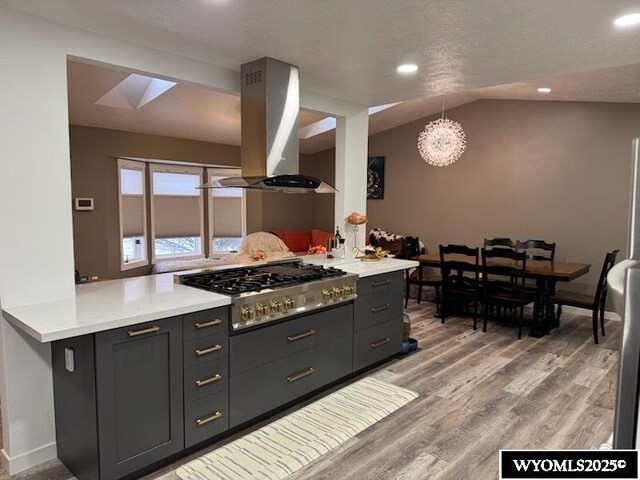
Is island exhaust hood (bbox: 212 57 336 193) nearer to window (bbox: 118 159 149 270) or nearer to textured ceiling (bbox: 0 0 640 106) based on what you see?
textured ceiling (bbox: 0 0 640 106)

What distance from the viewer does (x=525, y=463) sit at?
652 millimetres

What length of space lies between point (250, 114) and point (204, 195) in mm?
4349

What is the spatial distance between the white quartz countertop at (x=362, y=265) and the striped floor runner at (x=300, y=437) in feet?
3.03

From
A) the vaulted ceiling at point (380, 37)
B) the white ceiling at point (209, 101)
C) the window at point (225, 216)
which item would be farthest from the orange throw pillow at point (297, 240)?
the vaulted ceiling at point (380, 37)

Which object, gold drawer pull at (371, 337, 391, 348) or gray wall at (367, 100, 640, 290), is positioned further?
gray wall at (367, 100, 640, 290)

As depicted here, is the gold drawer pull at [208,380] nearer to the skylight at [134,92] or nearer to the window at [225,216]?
the skylight at [134,92]

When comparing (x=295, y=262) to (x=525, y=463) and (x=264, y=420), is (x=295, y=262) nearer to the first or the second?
(x=264, y=420)

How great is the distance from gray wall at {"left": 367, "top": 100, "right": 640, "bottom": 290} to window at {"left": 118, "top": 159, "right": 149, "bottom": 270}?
417cm

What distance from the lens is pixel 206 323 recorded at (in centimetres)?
240

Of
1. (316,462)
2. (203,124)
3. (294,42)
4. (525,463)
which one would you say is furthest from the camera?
(203,124)

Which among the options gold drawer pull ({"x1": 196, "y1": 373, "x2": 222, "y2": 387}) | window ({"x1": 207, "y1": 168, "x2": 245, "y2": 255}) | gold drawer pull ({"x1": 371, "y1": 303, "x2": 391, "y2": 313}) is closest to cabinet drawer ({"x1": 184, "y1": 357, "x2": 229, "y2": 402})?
gold drawer pull ({"x1": 196, "y1": 373, "x2": 222, "y2": 387})

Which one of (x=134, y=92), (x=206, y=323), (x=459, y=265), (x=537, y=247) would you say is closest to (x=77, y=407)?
(x=206, y=323)

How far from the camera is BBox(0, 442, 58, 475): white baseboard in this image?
2.27 metres

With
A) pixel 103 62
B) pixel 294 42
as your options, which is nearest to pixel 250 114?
pixel 294 42
